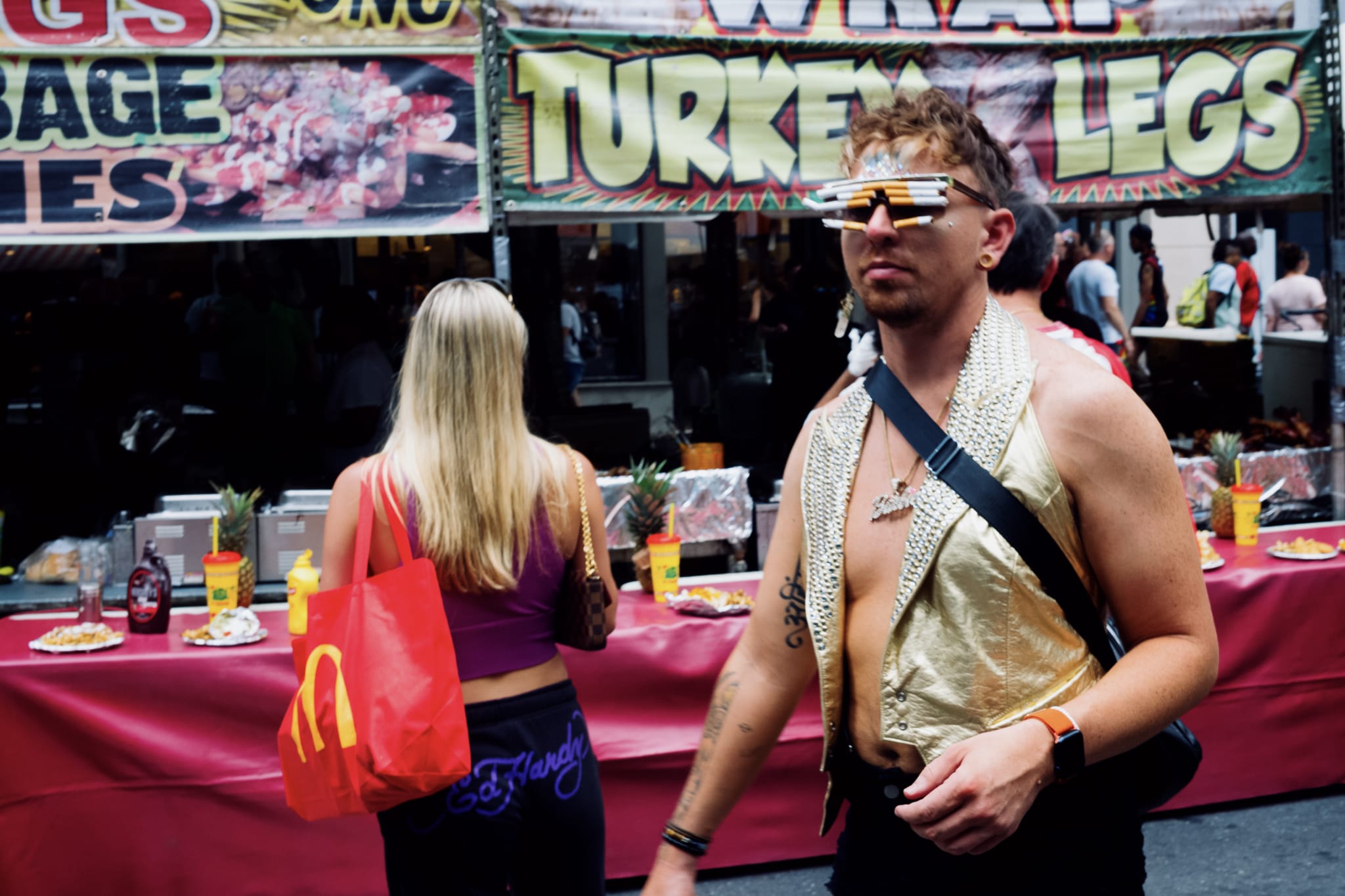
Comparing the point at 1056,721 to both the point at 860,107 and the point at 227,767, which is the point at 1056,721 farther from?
the point at 860,107

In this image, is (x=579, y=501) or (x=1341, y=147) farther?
(x=1341, y=147)

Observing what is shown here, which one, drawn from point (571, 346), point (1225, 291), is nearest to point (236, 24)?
point (571, 346)

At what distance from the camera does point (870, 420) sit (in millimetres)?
1979

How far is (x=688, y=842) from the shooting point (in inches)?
76.4

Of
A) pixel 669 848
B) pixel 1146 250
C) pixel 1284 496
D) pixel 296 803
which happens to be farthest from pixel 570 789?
pixel 1146 250

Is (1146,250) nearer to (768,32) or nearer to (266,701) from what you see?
(768,32)

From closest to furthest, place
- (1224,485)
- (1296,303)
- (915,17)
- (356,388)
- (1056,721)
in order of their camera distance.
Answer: (1056,721) → (915,17) → (1224,485) → (356,388) → (1296,303)

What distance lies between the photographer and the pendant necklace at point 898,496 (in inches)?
71.9

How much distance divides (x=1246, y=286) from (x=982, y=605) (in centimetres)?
1270

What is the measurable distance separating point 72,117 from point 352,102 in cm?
99

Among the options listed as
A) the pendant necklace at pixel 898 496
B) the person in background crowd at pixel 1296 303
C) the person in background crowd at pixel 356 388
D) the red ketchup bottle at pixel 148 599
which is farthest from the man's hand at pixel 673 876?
the person in background crowd at pixel 1296 303

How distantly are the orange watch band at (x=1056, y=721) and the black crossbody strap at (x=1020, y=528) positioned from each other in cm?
15

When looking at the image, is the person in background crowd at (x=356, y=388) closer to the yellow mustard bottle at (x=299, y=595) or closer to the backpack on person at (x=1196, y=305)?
the yellow mustard bottle at (x=299, y=595)

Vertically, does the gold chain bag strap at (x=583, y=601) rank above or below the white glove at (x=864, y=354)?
below
